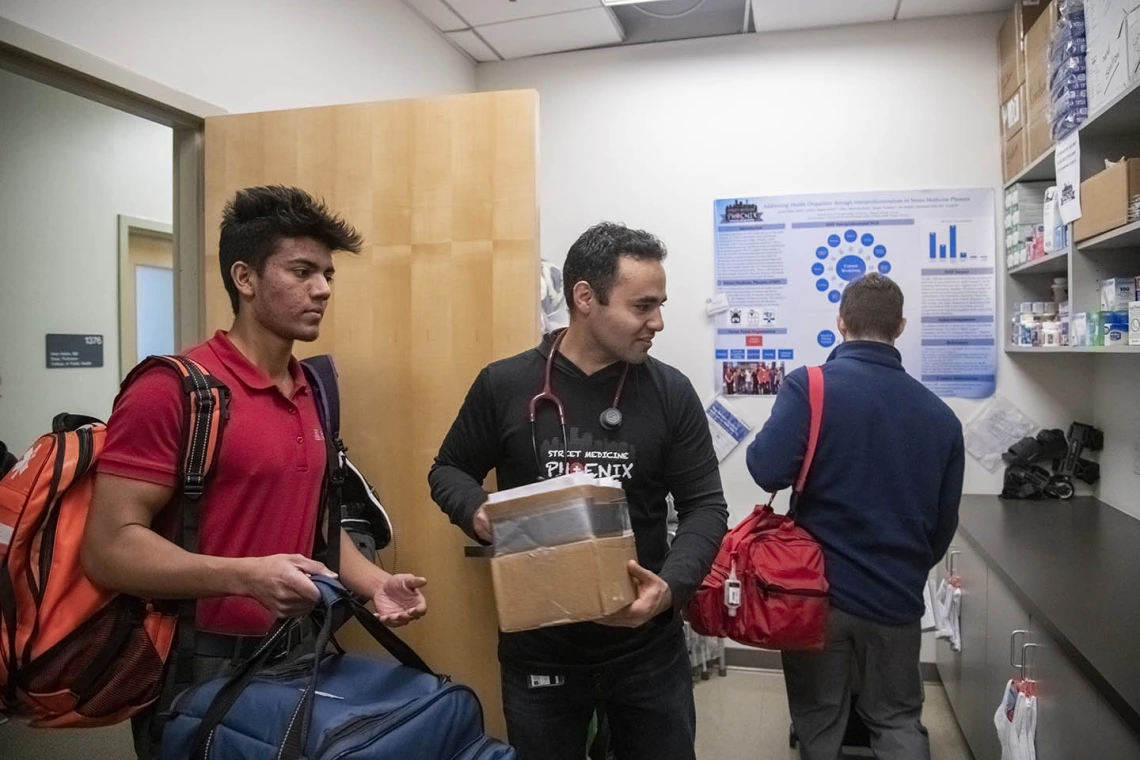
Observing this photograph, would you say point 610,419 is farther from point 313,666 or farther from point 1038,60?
point 1038,60

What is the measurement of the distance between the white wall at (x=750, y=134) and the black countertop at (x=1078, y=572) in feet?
1.43

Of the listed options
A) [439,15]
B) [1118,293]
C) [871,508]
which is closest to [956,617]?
[871,508]

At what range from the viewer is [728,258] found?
10.7ft

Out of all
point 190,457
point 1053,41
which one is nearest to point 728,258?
point 1053,41

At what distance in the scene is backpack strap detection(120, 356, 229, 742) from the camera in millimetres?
1159

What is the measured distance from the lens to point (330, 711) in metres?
0.95

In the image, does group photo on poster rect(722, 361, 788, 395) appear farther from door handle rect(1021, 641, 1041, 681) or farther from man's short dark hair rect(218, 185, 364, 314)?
man's short dark hair rect(218, 185, 364, 314)

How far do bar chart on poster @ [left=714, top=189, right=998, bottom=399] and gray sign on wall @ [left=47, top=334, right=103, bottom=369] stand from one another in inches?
94.5

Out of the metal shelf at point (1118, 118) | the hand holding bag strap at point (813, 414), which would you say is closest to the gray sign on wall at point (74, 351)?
the hand holding bag strap at point (813, 414)

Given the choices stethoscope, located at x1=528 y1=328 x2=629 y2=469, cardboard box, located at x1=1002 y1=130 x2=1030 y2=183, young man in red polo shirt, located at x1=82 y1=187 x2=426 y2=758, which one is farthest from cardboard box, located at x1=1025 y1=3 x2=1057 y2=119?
young man in red polo shirt, located at x1=82 y1=187 x2=426 y2=758

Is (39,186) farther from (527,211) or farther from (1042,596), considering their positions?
(1042,596)

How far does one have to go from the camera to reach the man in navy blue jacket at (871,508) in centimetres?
182

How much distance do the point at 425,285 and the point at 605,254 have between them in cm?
50

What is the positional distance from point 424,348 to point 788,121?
216 centimetres
